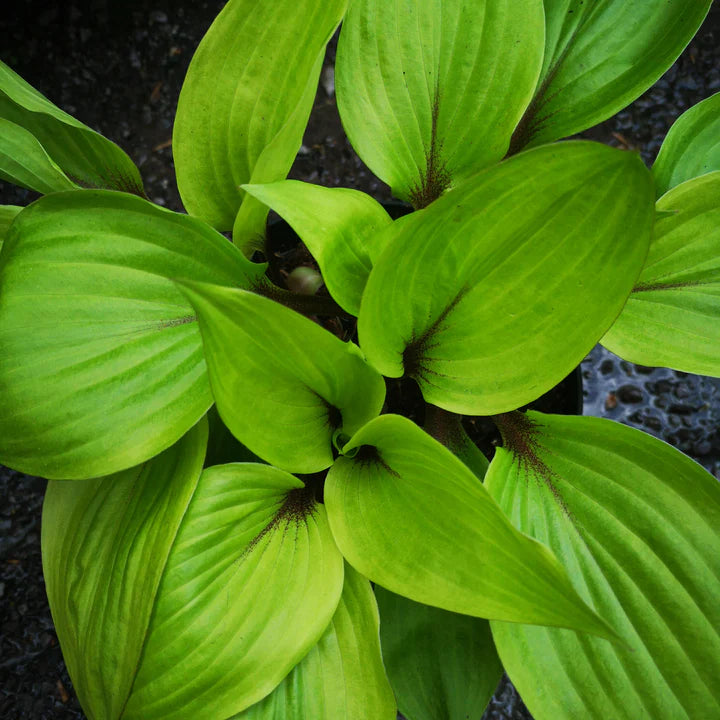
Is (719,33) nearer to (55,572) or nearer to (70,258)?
(70,258)

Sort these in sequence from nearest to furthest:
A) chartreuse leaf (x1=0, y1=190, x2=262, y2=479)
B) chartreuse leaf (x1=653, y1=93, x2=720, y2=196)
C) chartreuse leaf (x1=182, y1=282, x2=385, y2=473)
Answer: chartreuse leaf (x1=182, y1=282, x2=385, y2=473), chartreuse leaf (x1=0, y1=190, x2=262, y2=479), chartreuse leaf (x1=653, y1=93, x2=720, y2=196)

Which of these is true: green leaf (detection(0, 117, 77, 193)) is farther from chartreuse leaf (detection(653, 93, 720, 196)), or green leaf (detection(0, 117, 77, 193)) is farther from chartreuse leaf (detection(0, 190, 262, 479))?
chartreuse leaf (detection(653, 93, 720, 196))

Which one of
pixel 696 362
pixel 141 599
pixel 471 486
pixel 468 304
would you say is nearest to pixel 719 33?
pixel 696 362

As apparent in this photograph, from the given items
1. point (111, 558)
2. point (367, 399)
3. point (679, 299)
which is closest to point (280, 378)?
point (367, 399)

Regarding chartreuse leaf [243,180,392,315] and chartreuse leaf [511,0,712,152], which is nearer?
chartreuse leaf [243,180,392,315]

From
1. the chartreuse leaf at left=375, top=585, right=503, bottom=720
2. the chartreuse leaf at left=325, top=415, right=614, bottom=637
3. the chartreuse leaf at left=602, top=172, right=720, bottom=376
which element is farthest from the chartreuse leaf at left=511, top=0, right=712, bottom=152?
the chartreuse leaf at left=375, top=585, right=503, bottom=720

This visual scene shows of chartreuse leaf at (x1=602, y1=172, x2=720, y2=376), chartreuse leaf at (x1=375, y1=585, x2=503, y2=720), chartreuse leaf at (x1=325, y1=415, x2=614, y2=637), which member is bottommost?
chartreuse leaf at (x1=375, y1=585, x2=503, y2=720)
